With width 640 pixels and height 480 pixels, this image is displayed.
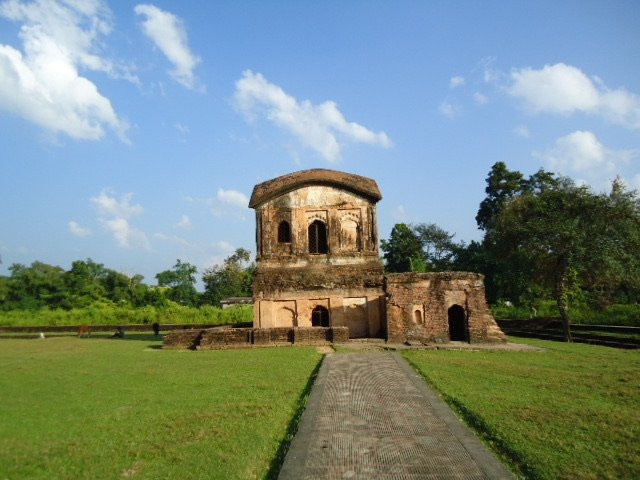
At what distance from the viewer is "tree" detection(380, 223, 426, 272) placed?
45.8 metres

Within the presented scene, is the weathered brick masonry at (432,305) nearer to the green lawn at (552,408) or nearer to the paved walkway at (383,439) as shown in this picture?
the green lawn at (552,408)

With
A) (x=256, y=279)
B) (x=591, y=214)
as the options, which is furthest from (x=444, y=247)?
(x=256, y=279)

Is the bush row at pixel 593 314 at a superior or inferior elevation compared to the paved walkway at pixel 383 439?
superior

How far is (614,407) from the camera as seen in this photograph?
6.55 meters

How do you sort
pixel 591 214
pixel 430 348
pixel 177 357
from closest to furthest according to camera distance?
1. pixel 177 357
2. pixel 430 348
3. pixel 591 214

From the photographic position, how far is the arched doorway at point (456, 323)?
56.1 ft

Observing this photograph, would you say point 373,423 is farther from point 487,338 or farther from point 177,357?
point 487,338

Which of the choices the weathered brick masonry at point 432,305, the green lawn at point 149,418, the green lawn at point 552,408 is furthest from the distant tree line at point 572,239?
the green lawn at point 149,418

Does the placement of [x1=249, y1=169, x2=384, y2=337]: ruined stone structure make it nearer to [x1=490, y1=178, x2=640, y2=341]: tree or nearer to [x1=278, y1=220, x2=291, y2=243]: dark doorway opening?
[x1=278, y1=220, x2=291, y2=243]: dark doorway opening

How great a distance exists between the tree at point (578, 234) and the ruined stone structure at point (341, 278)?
3985 millimetres

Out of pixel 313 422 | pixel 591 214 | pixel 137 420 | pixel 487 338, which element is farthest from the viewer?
pixel 591 214

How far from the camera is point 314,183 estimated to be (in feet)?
63.9

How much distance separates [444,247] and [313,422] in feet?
140

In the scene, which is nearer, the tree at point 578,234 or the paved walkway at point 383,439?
the paved walkway at point 383,439
